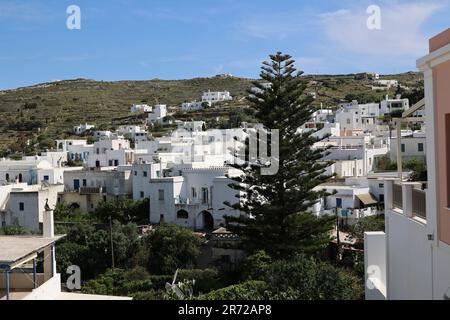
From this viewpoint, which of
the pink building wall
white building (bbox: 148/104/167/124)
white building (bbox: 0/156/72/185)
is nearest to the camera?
the pink building wall

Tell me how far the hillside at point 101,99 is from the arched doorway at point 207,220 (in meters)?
24.7

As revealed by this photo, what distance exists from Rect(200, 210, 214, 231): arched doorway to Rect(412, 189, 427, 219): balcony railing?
60.6 feet

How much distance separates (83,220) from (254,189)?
1190 centimetres

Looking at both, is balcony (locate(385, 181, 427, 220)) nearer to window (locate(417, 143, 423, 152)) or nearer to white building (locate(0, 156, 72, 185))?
window (locate(417, 143, 423, 152))

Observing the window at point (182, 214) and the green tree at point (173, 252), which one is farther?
the window at point (182, 214)

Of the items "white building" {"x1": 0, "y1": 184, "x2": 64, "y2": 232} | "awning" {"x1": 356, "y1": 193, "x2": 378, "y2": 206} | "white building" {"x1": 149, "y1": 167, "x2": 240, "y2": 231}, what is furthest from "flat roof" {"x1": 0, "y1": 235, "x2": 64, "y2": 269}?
"white building" {"x1": 0, "y1": 184, "x2": 64, "y2": 232}

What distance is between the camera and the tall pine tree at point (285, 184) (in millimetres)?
15203

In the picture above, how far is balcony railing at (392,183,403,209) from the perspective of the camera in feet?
19.4

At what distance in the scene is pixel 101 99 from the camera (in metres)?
72.9

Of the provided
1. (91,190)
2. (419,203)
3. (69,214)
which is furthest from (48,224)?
(91,190)

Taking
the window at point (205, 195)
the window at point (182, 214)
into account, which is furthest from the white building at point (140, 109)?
the window at point (205, 195)

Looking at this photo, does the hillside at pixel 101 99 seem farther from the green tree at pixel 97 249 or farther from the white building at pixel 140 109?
the green tree at pixel 97 249

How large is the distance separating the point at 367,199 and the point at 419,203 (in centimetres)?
1672
